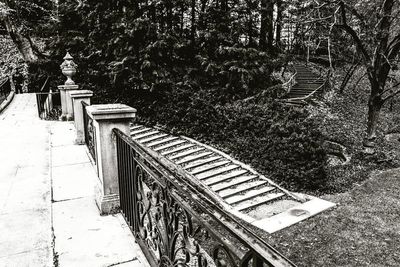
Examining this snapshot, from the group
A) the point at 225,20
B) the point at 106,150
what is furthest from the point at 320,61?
the point at 106,150

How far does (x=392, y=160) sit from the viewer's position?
13.9 m

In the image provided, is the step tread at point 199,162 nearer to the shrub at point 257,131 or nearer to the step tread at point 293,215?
the shrub at point 257,131

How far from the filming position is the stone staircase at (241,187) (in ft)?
31.9

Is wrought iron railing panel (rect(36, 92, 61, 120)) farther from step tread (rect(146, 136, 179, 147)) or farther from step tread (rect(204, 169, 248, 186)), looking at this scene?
step tread (rect(204, 169, 248, 186))

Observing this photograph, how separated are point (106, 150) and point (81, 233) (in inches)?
39.6

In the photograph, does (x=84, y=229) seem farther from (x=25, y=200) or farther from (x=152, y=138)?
(x=152, y=138)

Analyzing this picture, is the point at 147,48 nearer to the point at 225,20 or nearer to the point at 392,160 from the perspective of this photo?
the point at 225,20

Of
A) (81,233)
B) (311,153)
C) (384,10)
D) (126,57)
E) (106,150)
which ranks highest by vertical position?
(384,10)

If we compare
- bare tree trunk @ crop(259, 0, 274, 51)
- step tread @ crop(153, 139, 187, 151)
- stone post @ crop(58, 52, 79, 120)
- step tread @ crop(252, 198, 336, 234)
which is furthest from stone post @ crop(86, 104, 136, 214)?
bare tree trunk @ crop(259, 0, 274, 51)

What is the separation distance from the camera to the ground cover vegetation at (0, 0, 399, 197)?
533 inches

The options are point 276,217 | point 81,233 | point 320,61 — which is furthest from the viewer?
point 320,61

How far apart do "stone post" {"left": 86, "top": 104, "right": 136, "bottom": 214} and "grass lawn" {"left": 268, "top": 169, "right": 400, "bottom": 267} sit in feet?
18.8

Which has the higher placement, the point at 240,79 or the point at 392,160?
the point at 240,79

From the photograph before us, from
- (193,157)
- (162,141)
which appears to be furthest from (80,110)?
(162,141)
